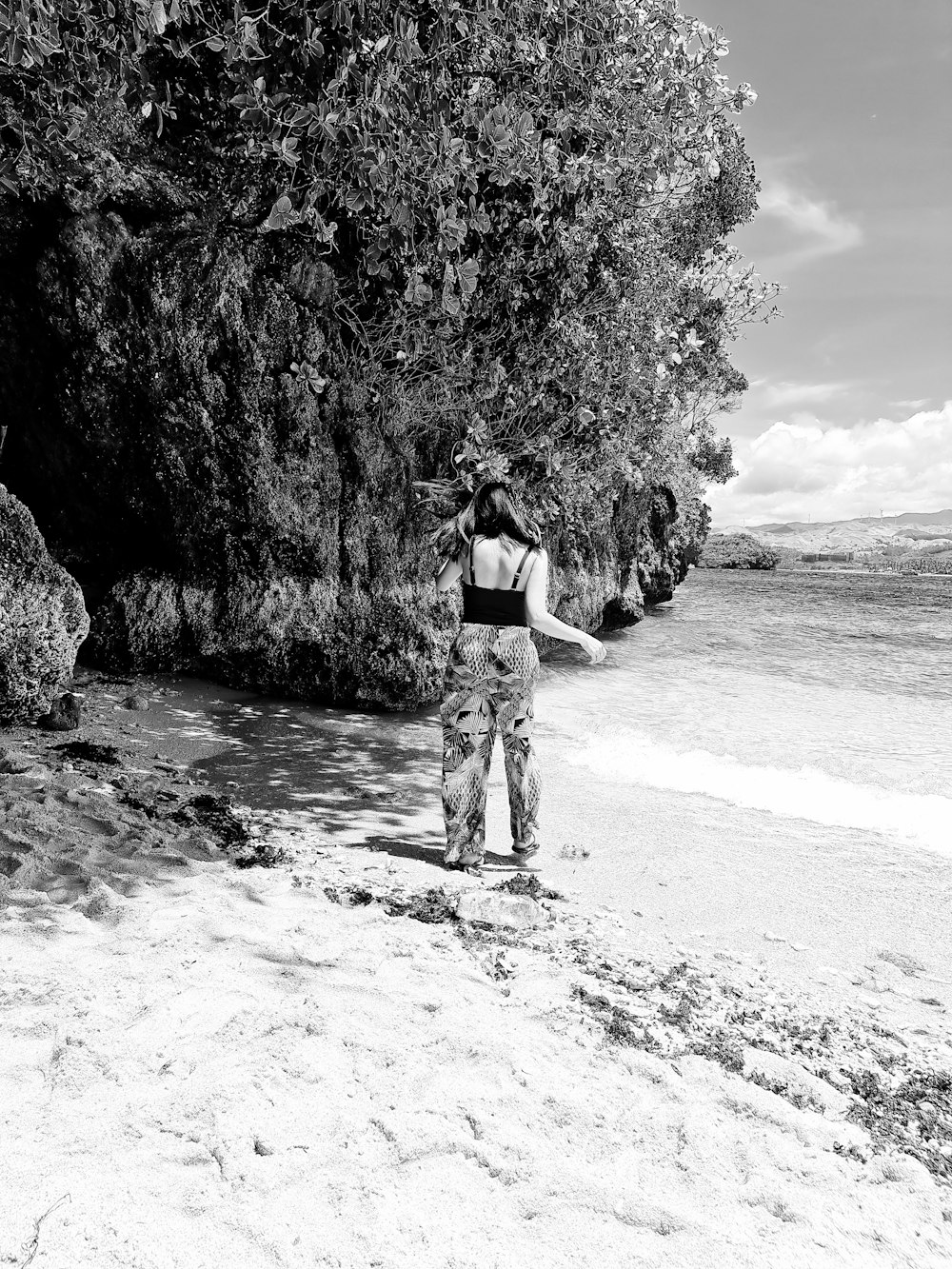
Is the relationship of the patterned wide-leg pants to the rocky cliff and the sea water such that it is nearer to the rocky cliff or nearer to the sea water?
the sea water

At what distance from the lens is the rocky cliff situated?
8.66 metres

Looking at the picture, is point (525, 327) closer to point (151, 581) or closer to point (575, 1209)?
point (151, 581)

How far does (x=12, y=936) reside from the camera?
140 inches

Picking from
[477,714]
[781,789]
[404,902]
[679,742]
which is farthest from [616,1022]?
[679,742]

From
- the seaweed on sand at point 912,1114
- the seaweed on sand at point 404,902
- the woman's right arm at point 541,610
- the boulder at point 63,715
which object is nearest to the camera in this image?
the seaweed on sand at point 912,1114

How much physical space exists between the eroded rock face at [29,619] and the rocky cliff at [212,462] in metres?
2.69

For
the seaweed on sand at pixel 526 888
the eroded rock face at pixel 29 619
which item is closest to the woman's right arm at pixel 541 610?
the seaweed on sand at pixel 526 888

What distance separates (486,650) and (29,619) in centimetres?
379

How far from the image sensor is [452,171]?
575 centimetres

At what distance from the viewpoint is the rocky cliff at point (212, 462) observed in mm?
8656

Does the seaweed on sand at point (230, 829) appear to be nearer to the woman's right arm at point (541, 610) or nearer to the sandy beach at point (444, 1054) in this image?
the sandy beach at point (444, 1054)

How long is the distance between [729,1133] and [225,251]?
9273mm

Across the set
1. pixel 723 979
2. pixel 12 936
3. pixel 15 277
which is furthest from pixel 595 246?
pixel 12 936

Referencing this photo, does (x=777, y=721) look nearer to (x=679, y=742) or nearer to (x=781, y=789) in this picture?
(x=679, y=742)
